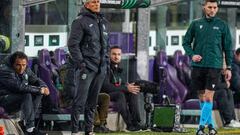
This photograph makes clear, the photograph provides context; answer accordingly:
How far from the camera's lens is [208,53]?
43.6ft

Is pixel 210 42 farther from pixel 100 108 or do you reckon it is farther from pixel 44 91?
pixel 44 91

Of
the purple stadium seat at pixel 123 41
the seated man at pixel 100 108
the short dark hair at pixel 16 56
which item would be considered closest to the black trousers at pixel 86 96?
the short dark hair at pixel 16 56

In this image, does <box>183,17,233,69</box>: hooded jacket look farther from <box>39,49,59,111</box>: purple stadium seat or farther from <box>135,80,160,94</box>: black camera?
<box>39,49,59,111</box>: purple stadium seat

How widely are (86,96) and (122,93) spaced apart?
6.77 ft

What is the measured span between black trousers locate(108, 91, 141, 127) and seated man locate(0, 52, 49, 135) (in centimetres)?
160

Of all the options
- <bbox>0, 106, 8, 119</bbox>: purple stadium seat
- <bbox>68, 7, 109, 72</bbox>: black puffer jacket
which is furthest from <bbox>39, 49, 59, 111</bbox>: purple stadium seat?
<bbox>68, 7, 109, 72</bbox>: black puffer jacket

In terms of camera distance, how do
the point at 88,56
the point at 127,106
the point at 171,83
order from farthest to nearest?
the point at 171,83 → the point at 127,106 → the point at 88,56

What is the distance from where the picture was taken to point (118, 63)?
1486 cm

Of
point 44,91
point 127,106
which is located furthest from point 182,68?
point 44,91

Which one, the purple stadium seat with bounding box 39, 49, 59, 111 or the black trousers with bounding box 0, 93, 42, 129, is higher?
the purple stadium seat with bounding box 39, 49, 59, 111

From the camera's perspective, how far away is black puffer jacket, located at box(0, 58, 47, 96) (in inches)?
517

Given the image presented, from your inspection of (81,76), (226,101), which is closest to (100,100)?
(81,76)

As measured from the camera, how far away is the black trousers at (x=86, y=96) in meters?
12.5

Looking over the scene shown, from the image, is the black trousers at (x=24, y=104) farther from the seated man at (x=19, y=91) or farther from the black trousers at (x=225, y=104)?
the black trousers at (x=225, y=104)
